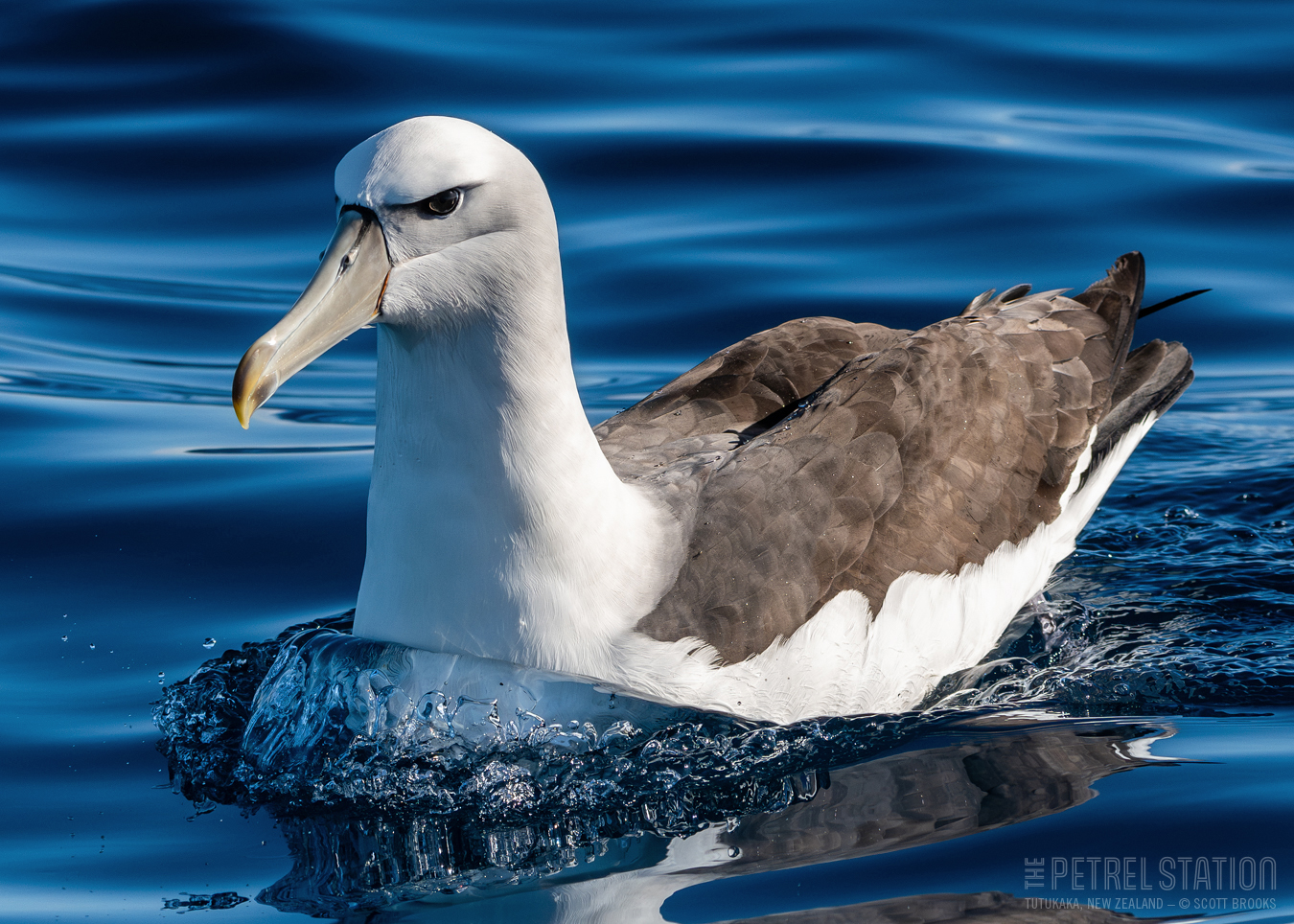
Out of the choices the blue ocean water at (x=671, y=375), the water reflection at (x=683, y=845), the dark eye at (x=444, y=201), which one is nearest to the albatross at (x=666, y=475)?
the dark eye at (x=444, y=201)

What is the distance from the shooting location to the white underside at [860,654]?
5121 mm

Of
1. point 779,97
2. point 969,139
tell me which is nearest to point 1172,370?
point 969,139

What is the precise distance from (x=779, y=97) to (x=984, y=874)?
9731mm

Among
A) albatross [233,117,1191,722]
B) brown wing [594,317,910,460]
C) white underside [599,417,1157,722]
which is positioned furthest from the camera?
brown wing [594,317,910,460]

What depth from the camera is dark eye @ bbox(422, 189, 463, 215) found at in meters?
4.60

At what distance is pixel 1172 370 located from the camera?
7.30 meters

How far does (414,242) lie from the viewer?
4.62m

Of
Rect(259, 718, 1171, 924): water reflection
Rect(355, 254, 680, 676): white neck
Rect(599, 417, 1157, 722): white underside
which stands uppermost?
Rect(355, 254, 680, 676): white neck

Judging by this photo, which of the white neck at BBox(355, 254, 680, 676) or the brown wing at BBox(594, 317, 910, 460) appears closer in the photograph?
the white neck at BBox(355, 254, 680, 676)

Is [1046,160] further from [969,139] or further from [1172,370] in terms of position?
[1172,370]

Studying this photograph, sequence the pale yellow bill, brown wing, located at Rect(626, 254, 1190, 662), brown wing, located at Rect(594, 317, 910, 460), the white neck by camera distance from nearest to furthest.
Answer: the pale yellow bill
the white neck
brown wing, located at Rect(626, 254, 1190, 662)
brown wing, located at Rect(594, 317, 910, 460)

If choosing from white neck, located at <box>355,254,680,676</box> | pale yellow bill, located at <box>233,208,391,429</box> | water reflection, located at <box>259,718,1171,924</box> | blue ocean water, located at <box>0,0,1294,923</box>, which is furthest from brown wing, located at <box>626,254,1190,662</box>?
pale yellow bill, located at <box>233,208,391,429</box>

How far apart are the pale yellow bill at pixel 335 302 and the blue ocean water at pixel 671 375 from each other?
146 centimetres

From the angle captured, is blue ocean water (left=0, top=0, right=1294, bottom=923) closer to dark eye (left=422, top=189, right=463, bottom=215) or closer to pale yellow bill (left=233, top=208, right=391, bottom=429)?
pale yellow bill (left=233, top=208, right=391, bottom=429)
